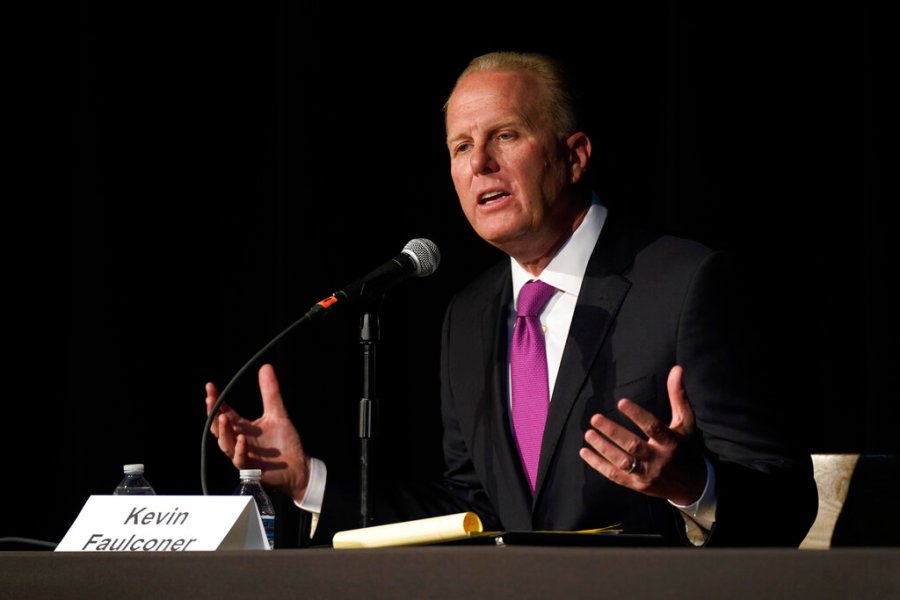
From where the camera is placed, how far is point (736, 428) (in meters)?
1.86

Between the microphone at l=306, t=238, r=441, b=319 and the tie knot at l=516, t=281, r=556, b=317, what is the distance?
515 millimetres

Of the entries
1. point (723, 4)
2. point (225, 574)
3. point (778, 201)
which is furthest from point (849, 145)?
point (225, 574)

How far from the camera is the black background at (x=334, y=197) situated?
2746 millimetres

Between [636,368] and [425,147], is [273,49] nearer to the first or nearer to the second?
[425,147]

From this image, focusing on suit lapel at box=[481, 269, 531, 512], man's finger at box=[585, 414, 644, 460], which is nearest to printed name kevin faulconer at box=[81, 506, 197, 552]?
man's finger at box=[585, 414, 644, 460]

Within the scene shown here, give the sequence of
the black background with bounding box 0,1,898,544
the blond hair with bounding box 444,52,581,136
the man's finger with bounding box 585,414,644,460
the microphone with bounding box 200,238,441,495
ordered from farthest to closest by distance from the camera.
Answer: the black background with bounding box 0,1,898,544, the blond hair with bounding box 444,52,581,136, the microphone with bounding box 200,238,441,495, the man's finger with bounding box 585,414,644,460

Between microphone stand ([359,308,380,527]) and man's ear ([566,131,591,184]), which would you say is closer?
microphone stand ([359,308,380,527])

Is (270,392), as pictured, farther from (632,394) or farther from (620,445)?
(620,445)

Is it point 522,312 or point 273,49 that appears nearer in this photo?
point 522,312

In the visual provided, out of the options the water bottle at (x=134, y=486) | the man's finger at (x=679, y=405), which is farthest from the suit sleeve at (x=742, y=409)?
the water bottle at (x=134, y=486)

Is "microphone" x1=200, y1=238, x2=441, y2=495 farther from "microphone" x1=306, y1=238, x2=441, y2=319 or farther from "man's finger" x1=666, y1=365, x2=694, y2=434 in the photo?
"man's finger" x1=666, y1=365, x2=694, y2=434

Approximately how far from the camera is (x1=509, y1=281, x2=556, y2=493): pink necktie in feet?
6.81

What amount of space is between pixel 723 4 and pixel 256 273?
57.7 inches

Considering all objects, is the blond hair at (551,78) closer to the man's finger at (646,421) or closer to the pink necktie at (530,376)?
the pink necktie at (530,376)
